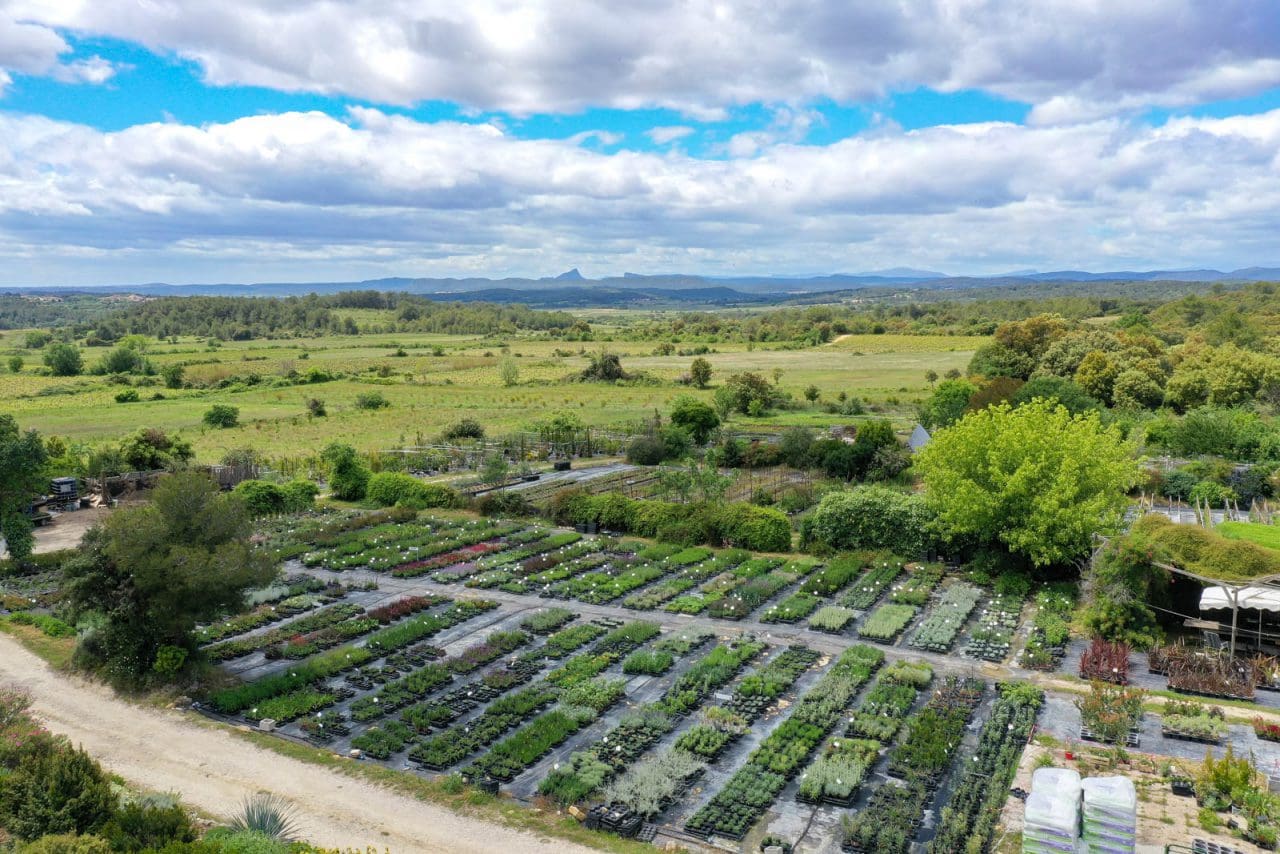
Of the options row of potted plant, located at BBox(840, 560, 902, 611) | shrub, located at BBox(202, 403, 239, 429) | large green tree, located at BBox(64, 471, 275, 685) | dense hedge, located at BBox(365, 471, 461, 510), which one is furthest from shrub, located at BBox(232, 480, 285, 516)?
shrub, located at BBox(202, 403, 239, 429)

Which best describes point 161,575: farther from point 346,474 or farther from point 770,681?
point 346,474

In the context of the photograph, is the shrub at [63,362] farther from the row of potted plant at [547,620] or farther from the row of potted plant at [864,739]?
the row of potted plant at [864,739]

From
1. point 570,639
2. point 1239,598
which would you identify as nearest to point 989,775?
point 1239,598

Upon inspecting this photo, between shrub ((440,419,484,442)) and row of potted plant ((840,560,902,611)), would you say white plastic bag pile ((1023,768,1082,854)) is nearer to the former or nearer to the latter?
row of potted plant ((840,560,902,611))

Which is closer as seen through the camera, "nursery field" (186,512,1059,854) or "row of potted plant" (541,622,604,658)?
"nursery field" (186,512,1059,854)

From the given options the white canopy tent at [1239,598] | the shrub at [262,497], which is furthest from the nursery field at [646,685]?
the shrub at [262,497]

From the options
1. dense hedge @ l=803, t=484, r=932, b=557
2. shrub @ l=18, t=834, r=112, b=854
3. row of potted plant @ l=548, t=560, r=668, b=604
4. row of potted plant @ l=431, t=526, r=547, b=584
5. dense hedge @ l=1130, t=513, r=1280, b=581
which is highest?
dense hedge @ l=1130, t=513, r=1280, b=581

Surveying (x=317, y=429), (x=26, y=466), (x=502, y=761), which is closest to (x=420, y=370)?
(x=317, y=429)
